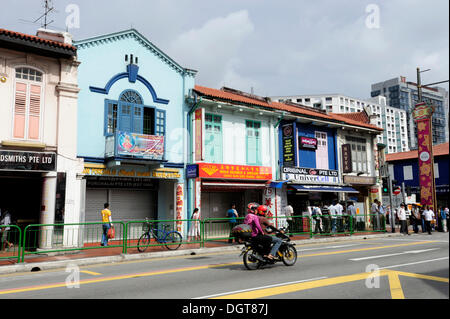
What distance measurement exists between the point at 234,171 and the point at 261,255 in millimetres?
10637

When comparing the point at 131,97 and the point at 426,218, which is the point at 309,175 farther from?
the point at 131,97

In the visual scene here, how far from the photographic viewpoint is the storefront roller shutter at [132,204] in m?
18.5

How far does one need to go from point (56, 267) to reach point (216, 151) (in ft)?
35.4

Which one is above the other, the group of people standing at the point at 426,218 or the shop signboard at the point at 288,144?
the shop signboard at the point at 288,144

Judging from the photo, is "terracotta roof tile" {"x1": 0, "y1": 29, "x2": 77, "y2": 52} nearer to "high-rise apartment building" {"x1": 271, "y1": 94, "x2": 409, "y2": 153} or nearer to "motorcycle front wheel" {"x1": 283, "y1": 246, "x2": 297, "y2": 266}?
"motorcycle front wheel" {"x1": 283, "y1": 246, "x2": 297, "y2": 266}

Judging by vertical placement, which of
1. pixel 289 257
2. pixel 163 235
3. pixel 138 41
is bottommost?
pixel 289 257

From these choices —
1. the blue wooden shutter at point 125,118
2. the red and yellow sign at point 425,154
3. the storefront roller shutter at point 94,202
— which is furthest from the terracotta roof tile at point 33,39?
the red and yellow sign at point 425,154

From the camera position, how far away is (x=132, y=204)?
1906cm

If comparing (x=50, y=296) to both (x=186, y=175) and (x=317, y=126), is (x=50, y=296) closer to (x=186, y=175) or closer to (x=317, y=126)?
(x=186, y=175)

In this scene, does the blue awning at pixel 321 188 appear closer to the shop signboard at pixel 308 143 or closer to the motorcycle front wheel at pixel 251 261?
the shop signboard at pixel 308 143

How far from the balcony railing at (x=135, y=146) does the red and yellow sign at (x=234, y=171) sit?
2.54 metres

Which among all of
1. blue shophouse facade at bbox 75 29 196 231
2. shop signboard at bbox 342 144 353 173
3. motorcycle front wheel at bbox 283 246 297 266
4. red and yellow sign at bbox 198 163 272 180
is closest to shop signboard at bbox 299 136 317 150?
shop signboard at bbox 342 144 353 173

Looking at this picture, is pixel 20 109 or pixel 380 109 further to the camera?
pixel 380 109

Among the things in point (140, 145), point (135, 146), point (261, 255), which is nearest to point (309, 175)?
point (140, 145)
